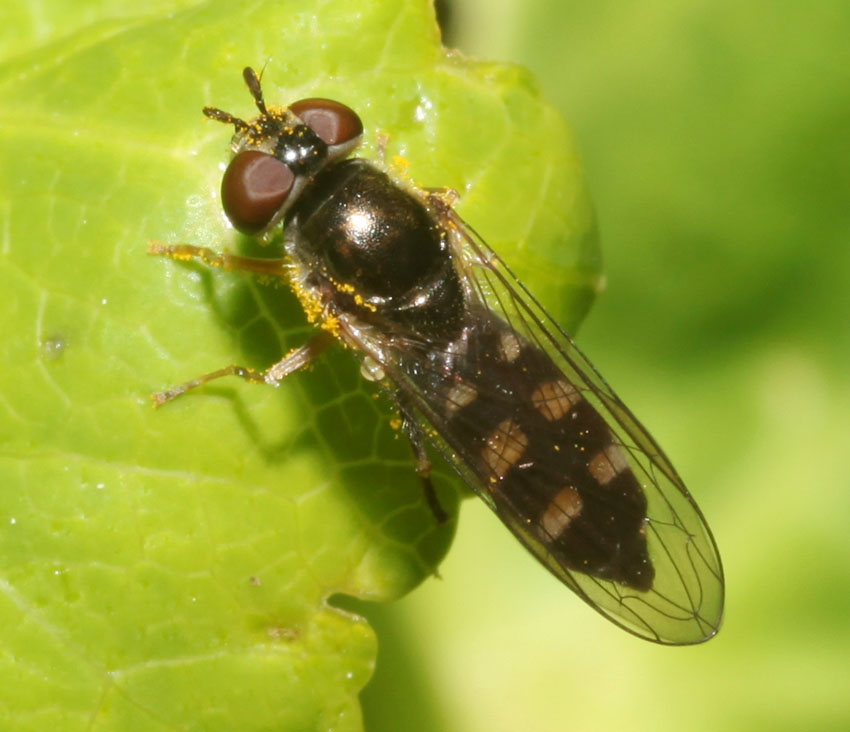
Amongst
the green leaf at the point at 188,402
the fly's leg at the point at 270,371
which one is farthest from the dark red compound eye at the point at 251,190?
the fly's leg at the point at 270,371

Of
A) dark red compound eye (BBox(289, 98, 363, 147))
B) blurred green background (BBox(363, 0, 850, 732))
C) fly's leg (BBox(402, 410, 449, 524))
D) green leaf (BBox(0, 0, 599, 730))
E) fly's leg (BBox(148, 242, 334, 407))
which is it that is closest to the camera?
green leaf (BBox(0, 0, 599, 730))

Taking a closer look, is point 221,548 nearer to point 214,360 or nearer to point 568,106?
point 214,360

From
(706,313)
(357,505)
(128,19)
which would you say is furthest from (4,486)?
(706,313)

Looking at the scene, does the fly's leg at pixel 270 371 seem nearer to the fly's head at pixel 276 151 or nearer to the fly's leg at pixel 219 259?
the fly's leg at pixel 219 259

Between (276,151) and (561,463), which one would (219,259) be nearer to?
(276,151)

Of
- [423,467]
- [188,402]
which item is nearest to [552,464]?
[423,467]

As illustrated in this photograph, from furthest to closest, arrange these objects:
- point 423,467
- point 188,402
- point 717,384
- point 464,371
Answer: point 717,384 < point 464,371 < point 423,467 < point 188,402

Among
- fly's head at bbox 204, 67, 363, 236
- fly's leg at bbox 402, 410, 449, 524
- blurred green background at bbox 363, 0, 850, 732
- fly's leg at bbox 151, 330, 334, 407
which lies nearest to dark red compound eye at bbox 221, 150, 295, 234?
fly's head at bbox 204, 67, 363, 236

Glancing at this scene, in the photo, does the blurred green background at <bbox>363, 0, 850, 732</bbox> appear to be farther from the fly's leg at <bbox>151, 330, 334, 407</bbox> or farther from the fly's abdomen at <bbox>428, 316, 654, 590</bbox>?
the fly's leg at <bbox>151, 330, 334, 407</bbox>
